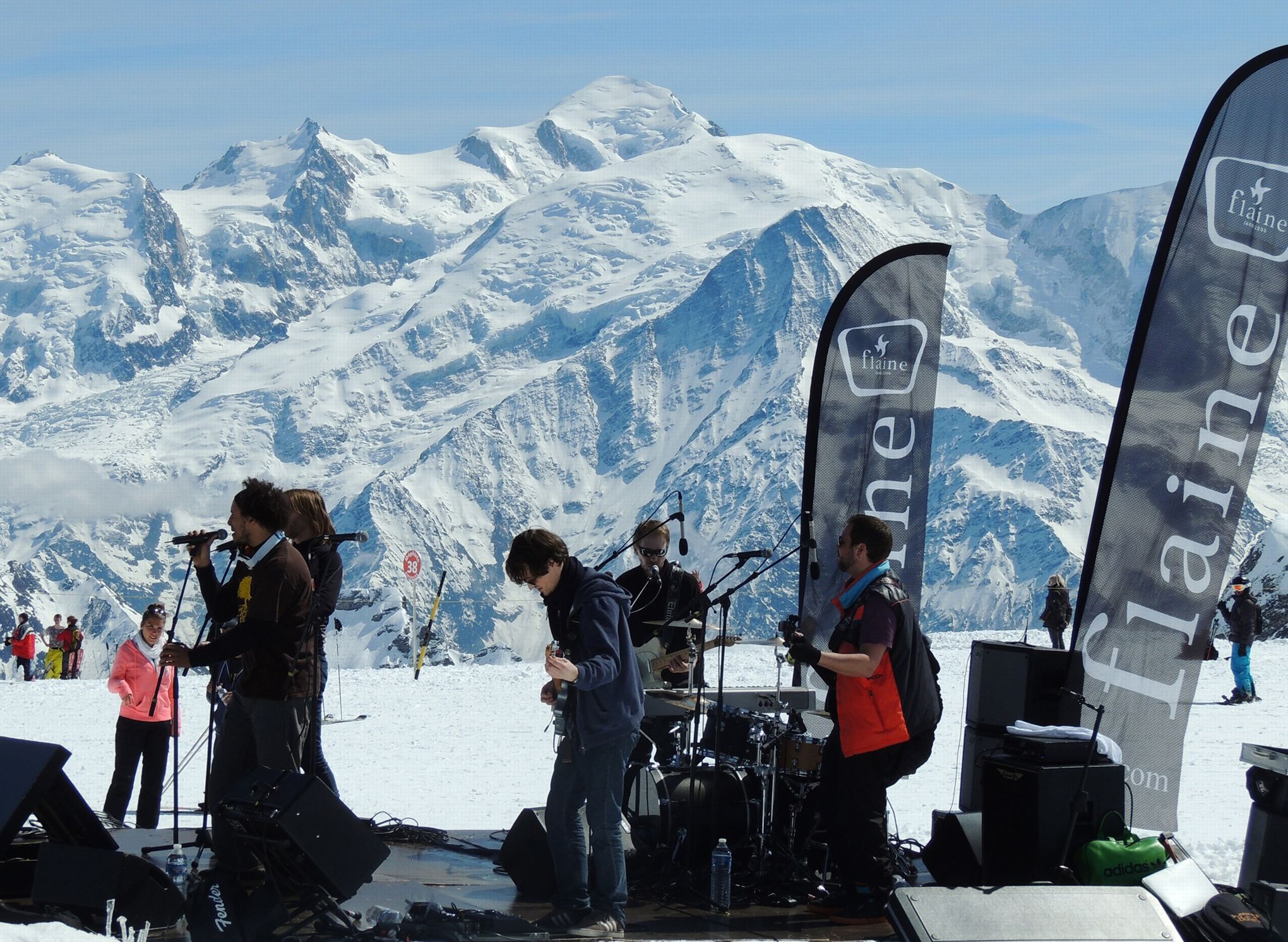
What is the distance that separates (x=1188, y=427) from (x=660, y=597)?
2800mm

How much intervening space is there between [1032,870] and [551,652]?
1.97 m

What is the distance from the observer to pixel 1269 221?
6.69 metres

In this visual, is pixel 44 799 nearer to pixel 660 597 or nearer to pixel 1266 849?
pixel 660 597

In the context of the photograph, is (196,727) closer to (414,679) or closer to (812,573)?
(414,679)

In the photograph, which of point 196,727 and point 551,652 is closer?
point 551,652

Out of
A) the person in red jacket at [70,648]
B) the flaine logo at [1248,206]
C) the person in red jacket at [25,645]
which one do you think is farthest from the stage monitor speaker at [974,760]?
the person in red jacket at [70,648]

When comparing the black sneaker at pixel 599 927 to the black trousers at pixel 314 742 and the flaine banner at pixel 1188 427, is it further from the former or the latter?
the flaine banner at pixel 1188 427

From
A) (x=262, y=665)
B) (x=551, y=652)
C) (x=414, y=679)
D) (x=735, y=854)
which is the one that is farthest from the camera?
(x=414, y=679)

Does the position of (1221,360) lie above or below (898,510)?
above

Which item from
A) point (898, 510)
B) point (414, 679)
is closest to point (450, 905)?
point (898, 510)

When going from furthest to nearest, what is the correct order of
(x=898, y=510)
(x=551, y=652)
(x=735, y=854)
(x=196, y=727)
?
(x=196, y=727) → (x=898, y=510) → (x=735, y=854) → (x=551, y=652)

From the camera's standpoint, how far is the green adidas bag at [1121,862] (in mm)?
5426

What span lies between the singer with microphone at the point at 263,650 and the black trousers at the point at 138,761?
1704 millimetres

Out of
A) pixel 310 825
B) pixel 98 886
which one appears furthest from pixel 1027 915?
pixel 98 886
